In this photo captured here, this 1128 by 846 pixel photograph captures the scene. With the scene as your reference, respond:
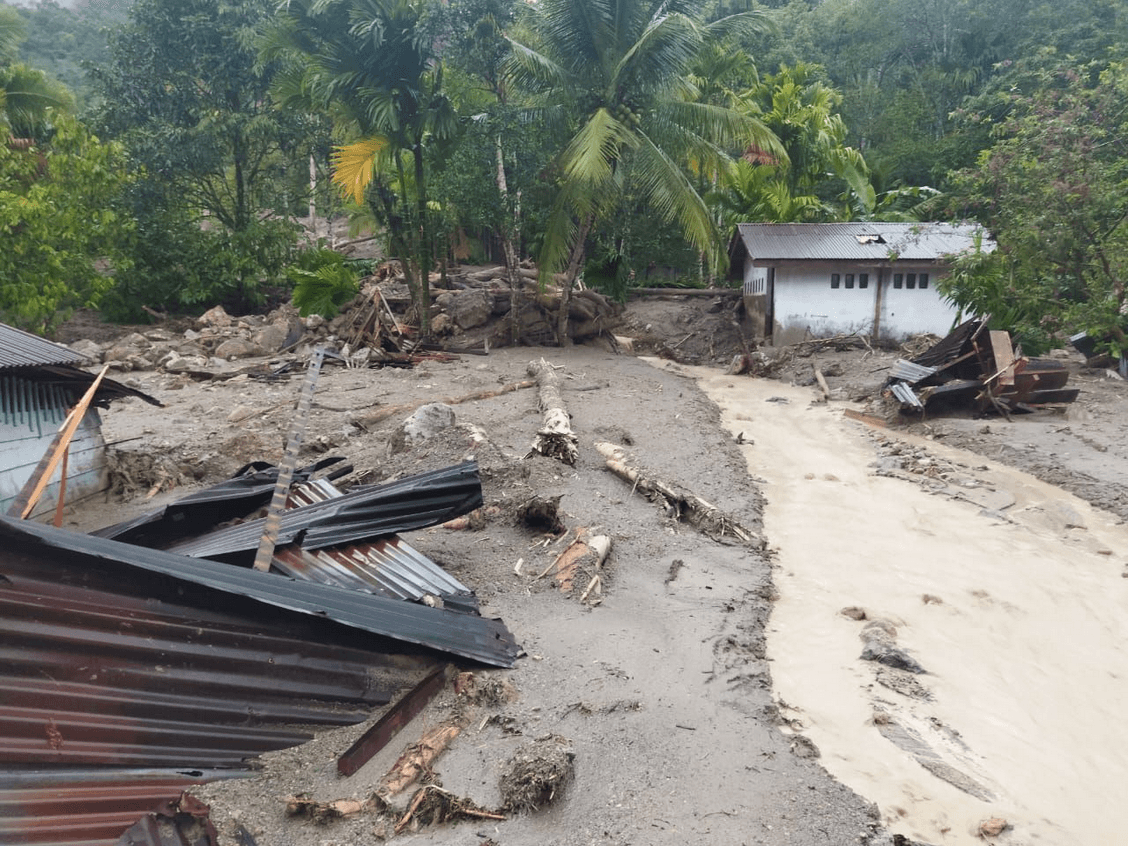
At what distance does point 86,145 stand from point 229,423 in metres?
8.67

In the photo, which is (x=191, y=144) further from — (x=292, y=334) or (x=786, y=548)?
(x=786, y=548)

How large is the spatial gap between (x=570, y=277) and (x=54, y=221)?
35.3 feet

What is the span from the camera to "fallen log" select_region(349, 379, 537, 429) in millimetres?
12211

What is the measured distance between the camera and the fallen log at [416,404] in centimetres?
1221

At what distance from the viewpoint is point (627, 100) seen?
16.4 meters

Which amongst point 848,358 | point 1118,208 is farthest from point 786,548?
point 848,358

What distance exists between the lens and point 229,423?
12.4 meters

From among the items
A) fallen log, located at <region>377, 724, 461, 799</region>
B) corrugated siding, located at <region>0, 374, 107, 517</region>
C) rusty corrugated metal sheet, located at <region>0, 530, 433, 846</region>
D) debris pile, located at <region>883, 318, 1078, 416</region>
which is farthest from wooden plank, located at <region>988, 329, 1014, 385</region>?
corrugated siding, located at <region>0, 374, 107, 517</region>

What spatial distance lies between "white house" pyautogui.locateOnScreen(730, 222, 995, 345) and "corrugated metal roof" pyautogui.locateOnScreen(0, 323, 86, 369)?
1540 centimetres

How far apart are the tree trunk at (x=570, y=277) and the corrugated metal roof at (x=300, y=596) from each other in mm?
13204

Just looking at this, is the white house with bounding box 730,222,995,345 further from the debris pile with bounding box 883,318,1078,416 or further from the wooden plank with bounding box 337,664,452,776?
the wooden plank with bounding box 337,664,452,776

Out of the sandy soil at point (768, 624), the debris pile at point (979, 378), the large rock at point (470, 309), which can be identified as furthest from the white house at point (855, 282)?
the large rock at point (470, 309)

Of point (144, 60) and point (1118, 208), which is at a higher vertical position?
point (144, 60)

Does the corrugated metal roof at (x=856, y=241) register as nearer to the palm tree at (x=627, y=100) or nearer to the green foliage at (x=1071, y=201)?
the palm tree at (x=627, y=100)
